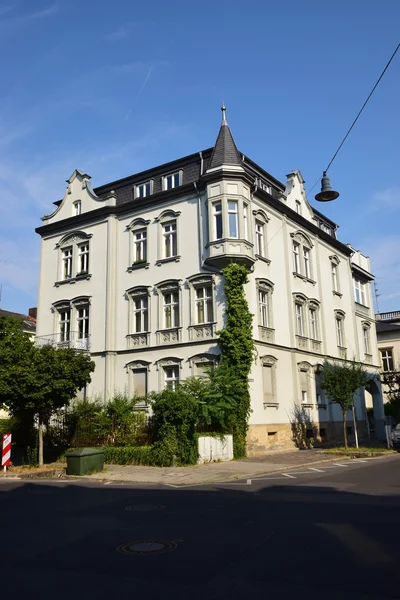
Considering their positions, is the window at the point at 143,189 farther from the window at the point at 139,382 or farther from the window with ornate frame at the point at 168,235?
the window at the point at 139,382

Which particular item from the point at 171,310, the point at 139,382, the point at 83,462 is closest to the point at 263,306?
the point at 171,310

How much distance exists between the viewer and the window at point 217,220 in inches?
1053

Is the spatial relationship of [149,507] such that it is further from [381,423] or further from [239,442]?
[381,423]

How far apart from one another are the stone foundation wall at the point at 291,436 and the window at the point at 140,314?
27.3 feet

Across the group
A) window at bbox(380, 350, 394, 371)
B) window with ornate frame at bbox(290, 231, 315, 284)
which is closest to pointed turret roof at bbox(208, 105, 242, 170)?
window with ornate frame at bbox(290, 231, 315, 284)

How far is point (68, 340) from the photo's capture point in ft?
104

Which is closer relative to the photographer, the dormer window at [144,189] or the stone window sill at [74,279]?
the dormer window at [144,189]

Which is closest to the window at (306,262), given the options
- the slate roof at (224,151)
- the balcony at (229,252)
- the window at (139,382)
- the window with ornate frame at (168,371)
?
the balcony at (229,252)

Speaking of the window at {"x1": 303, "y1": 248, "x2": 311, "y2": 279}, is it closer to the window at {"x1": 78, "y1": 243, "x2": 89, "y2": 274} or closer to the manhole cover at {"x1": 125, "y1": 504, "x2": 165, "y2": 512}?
the window at {"x1": 78, "y1": 243, "x2": 89, "y2": 274}

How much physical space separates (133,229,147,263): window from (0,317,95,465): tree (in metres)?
9.48

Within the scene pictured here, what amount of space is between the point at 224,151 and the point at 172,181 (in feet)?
12.6

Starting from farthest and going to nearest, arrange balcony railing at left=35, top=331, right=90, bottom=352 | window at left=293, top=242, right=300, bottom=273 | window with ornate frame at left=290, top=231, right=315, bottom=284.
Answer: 1. window with ornate frame at left=290, top=231, right=315, bottom=284
2. window at left=293, top=242, right=300, bottom=273
3. balcony railing at left=35, top=331, right=90, bottom=352

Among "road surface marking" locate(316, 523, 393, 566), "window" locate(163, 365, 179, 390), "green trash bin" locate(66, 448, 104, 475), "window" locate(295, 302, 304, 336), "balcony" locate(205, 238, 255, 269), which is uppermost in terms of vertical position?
"balcony" locate(205, 238, 255, 269)

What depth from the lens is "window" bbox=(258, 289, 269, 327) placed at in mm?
27828
